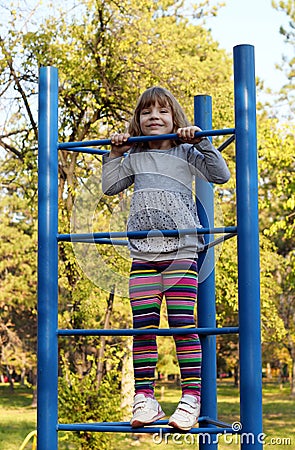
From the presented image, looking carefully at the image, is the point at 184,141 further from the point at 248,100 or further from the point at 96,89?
the point at 96,89

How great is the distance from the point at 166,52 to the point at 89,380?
372 centimetres

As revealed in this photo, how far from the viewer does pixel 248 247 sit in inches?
86.9

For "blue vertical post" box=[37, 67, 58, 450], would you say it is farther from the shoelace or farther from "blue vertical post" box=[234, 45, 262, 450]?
"blue vertical post" box=[234, 45, 262, 450]

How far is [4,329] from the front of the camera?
49.1 ft

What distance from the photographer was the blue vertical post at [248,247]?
2141 millimetres

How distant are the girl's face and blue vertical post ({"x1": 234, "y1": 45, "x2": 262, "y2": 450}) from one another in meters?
0.33

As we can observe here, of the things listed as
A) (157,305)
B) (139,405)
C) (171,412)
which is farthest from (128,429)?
(171,412)

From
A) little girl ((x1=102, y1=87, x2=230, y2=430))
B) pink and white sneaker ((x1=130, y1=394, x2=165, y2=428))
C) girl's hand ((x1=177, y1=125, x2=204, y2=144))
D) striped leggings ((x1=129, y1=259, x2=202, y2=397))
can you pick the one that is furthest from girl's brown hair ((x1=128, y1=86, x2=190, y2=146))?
pink and white sneaker ((x1=130, y1=394, x2=165, y2=428))

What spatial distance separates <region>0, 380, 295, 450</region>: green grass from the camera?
12.6 meters

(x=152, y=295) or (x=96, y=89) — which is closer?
(x=152, y=295)

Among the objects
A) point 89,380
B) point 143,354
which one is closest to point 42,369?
point 143,354

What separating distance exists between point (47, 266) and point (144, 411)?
55 cm

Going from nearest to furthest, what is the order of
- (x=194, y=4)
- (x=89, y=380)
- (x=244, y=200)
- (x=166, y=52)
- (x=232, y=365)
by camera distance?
(x=244, y=200), (x=89, y=380), (x=166, y=52), (x=194, y=4), (x=232, y=365)

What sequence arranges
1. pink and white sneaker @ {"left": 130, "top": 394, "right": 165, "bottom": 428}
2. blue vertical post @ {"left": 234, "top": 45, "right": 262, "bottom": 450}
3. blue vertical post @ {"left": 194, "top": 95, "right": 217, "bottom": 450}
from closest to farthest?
1. blue vertical post @ {"left": 234, "top": 45, "right": 262, "bottom": 450}
2. pink and white sneaker @ {"left": 130, "top": 394, "right": 165, "bottom": 428}
3. blue vertical post @ {"left": 194, "top": 95, "right": 217, "bottom": 450}
